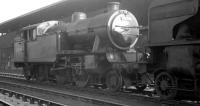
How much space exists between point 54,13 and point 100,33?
→ 438 inches

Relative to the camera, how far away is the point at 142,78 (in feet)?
31.4

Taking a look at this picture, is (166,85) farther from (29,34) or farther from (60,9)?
(60,9)

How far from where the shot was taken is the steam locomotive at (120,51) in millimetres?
7309

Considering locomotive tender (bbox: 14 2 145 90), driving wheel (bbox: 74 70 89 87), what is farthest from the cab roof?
driving wheel (bbox: 74 70 89 87)

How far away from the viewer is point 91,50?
1276cm

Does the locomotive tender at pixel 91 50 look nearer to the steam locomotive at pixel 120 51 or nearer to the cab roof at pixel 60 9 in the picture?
the steam locomotive at pixel 120 51

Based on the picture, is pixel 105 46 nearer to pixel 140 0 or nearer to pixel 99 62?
pixel 99 62

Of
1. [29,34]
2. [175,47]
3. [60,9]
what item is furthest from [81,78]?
[60,9]

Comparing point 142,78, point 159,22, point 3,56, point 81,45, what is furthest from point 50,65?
point 3,56

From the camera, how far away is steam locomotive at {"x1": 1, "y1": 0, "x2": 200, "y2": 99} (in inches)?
288

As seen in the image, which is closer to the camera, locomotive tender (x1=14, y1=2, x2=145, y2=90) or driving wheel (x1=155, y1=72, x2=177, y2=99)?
driving wheel (x1=155, y1=72, x2=177, y2=99)

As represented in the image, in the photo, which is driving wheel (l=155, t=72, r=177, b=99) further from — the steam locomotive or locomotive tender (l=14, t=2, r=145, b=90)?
locomotive tender (l=14, t=2, r=145, b=90)

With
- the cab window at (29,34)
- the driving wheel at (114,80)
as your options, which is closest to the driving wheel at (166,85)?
the driving wheel at (114,80)

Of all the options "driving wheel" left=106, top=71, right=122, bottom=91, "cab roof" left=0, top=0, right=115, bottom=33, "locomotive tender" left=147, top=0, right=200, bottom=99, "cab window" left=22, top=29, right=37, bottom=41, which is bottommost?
"driving wheel" left=106, top=71, right=122, bottom=91
